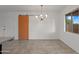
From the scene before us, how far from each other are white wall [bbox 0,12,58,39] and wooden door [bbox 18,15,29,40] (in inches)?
11.2

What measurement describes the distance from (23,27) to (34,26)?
0.98 m

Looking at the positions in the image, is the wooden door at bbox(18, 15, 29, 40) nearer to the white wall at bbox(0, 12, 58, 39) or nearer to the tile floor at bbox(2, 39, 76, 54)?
the white wall at bbox(0, 12, 58, 39)

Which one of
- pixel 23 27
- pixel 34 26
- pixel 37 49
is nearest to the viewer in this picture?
pixel 37 49

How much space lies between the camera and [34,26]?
1184 cm

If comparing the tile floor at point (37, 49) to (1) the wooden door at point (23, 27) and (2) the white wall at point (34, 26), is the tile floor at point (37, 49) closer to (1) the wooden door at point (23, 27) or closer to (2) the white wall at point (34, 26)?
(2) the white wall at point (34, 26)

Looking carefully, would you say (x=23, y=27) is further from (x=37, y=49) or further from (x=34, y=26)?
(x=37, y=49)

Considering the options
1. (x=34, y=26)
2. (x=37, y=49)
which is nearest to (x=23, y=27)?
(x=34, y=26)

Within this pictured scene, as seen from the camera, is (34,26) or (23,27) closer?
(34,26)

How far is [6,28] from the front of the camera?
1180cm

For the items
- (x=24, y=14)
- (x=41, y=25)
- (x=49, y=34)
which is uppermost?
(x=24, y=14)

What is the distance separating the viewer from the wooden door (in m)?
11.9
